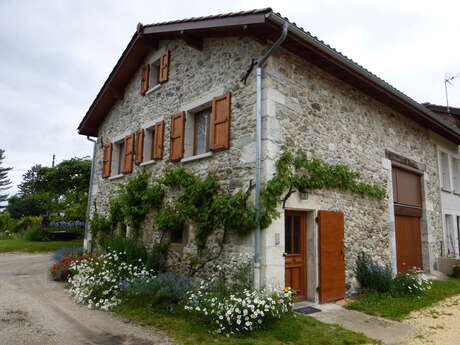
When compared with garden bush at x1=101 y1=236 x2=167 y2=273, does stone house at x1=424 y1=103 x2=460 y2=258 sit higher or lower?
higher

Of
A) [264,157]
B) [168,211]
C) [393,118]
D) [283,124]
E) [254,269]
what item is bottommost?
[254,269]

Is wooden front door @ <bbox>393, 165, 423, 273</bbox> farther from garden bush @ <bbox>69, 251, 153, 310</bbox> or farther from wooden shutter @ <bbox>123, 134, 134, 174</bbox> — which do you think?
wooden shutter @ <bbox>123, 134, 134, 174</bbox>

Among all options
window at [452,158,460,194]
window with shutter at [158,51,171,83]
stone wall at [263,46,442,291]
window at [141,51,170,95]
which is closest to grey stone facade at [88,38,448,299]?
stone wall at [263,46,442,291]

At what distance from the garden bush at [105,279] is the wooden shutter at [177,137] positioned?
2.39 meters

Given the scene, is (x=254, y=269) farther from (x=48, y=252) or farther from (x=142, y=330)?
(x=48, y=252)

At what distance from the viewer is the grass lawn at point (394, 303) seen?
557cm

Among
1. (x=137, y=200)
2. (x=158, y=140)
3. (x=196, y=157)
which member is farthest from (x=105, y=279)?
(x=158, y=140)

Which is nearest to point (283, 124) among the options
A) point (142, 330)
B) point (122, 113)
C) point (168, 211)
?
point (168, 211)

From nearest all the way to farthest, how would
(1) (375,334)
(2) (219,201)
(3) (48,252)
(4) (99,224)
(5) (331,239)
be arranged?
1. (1) (375,334)
2. (2) (219,201)
3. (5) (331,239)
4. (4) (99,224)
5. (3) (48,252)

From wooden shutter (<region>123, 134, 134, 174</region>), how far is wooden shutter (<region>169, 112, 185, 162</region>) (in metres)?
2.07

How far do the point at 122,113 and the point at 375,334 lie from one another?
8.62 m

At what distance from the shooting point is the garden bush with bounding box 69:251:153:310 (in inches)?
236

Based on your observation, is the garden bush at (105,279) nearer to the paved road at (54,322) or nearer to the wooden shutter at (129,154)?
the paved road at (54,322)

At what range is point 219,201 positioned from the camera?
228 inches
